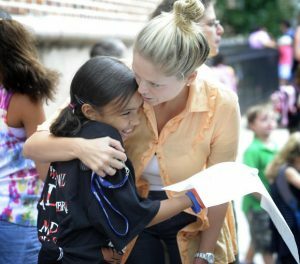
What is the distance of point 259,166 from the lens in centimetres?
570

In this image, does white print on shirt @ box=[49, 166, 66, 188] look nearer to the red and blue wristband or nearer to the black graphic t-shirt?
the black graphic t-shirt

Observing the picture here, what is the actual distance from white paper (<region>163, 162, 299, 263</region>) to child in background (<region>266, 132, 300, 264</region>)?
2.03 meters

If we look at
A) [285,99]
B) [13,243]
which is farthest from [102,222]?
[285,99]

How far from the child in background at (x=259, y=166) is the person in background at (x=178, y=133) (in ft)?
8.78

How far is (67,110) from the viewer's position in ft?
8.16

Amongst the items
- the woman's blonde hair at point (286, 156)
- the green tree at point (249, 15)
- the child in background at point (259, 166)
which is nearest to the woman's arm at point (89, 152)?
the woman's blonde hair at point (286, 156)

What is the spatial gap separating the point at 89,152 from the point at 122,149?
12 centimetres

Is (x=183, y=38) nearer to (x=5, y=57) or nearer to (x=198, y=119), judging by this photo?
(x=198, y=119)

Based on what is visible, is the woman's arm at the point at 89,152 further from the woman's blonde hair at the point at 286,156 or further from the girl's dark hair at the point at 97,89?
the woman's blonde hair at the point at 286,156

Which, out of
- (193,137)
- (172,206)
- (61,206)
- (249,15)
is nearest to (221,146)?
(193,137)

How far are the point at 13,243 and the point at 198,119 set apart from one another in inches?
39.7

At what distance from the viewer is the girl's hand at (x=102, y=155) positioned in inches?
89.4

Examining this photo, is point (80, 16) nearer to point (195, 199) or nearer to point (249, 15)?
point (195, 199)

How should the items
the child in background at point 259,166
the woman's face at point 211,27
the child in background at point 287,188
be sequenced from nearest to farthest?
the woman's face at point 211,27 → the child in background at point 287,188 → the child in background at point 259,166
